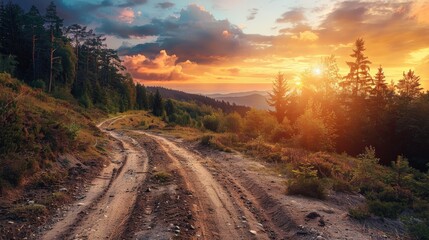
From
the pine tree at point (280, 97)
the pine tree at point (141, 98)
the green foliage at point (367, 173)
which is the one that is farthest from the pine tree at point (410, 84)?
the pine tree at point (141, 98)

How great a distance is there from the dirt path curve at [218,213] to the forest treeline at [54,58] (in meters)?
43.2

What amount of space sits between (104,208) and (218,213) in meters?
3.92

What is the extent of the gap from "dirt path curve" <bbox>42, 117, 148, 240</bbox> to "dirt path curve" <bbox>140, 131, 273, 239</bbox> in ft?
7.81

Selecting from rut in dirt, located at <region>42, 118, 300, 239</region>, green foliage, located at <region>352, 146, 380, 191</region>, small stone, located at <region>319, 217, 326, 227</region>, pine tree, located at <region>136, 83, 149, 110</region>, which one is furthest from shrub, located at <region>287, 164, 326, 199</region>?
pine tree, located at <region>136, 83, 149, 110</region>

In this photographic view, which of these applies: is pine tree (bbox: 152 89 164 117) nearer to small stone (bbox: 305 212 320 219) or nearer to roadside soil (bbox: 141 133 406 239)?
roadside soil (bbox: 141 133 406 239)

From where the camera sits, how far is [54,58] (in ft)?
187

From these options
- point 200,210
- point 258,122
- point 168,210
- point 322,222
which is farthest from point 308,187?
point 258,122

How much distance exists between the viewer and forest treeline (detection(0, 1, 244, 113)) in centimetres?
5912

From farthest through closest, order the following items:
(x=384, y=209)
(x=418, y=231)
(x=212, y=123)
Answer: (x=212, y=123) → (x=384, y=209) → (x=418, y=231)

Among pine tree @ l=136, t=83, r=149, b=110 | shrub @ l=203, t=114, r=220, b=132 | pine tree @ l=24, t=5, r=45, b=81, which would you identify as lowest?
shrub @ l=203, t=114, r=220, b=132

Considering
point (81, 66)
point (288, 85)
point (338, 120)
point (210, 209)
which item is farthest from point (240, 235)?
point (81, 66)

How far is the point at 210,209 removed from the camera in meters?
11.2

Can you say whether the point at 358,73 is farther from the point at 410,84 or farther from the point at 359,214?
the point at 359,214

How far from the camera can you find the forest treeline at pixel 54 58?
5912 cm
